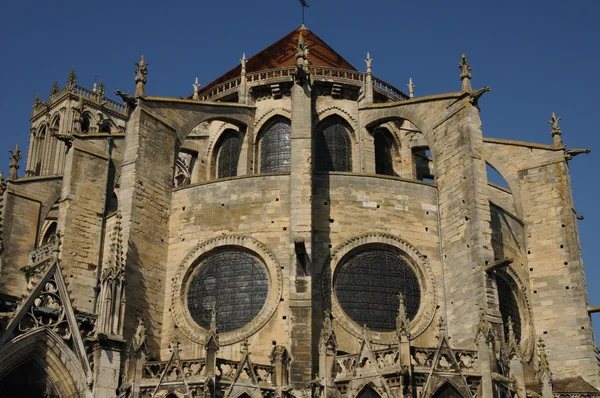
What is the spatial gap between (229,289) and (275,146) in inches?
264

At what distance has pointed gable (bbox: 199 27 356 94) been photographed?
29.7 m

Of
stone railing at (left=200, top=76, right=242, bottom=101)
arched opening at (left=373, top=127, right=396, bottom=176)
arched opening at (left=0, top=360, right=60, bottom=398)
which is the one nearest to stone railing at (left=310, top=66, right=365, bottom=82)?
arched opening at (left=373, top=127, right=396, bottom=176)

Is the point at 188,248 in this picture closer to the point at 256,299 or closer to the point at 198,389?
the point at 256,299

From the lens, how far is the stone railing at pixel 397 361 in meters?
16.6

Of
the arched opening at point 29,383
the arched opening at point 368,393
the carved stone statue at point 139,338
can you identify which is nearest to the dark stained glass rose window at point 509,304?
the arched opening at point 368,393

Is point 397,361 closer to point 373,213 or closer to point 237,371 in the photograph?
point 237,371

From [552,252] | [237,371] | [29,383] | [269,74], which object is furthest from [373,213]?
[29,383]

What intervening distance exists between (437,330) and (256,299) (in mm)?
4539

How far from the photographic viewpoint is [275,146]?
26172 mm

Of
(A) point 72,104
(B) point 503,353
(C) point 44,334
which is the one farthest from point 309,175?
(A) point 72,104

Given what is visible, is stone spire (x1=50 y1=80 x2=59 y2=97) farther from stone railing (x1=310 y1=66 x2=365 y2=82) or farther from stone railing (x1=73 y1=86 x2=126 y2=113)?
stone railing (x1=310 y1=66 x2=365 y2=82)

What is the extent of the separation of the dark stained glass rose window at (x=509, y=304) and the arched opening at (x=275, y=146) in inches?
295

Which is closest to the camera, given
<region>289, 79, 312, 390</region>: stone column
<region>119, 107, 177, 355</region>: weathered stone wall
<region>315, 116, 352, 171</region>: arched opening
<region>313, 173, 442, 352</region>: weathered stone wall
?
<region>289, 79, 312, 390</region>: stone column

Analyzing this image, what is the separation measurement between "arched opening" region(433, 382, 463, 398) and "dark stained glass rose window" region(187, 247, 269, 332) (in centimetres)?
553
